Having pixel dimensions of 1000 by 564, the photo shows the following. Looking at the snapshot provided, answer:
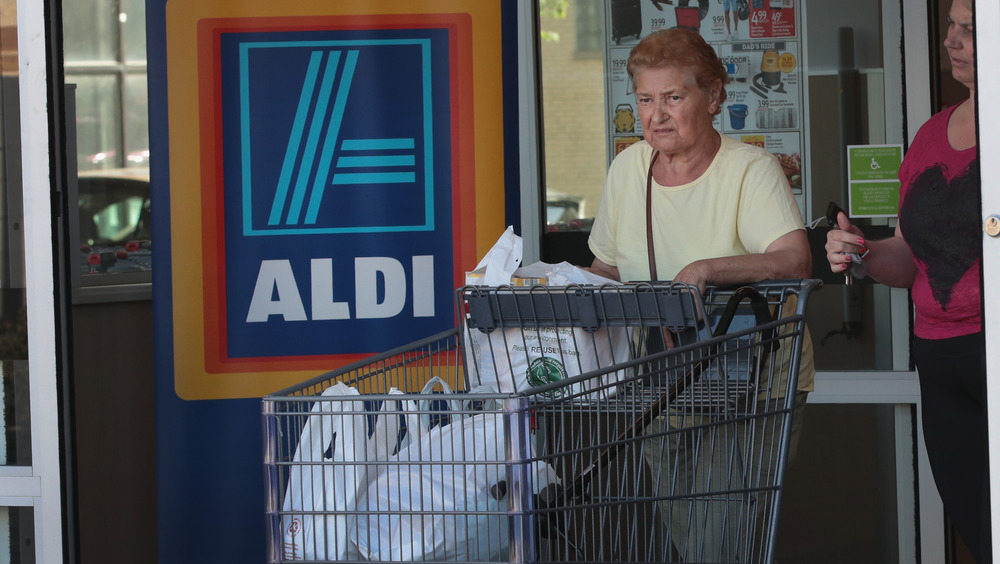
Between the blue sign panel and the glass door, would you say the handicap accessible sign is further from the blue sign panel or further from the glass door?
the glass door

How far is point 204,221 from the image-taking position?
331cm

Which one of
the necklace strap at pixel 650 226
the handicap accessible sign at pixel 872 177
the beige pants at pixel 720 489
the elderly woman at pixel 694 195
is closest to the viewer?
the beige pants at pixel 720 489

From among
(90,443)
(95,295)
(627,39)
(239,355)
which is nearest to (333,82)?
(239,355)

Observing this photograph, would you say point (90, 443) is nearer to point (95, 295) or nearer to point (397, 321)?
point (95, 295)

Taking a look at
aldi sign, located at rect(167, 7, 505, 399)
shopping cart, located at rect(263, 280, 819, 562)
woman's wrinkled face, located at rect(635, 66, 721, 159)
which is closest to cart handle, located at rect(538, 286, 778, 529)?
shopping cart, located at rect(263, 280, 819, 562)

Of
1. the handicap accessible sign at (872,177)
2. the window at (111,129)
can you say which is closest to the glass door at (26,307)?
the window at (111,129)

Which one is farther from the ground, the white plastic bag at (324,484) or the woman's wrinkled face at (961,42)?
the woman's wrinkled face at (961,42)

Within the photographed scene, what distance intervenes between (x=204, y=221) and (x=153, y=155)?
26cm

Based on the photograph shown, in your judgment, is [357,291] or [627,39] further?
[627,39]

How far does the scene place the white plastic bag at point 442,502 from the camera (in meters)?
1.80

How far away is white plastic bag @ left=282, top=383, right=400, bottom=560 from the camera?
184cm

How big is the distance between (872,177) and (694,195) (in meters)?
1.70

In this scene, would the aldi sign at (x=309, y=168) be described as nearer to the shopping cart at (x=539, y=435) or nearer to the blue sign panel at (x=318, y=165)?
the blue sign panel at (x=318, y=165)

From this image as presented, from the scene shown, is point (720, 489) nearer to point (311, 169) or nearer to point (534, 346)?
point (534, 346)
